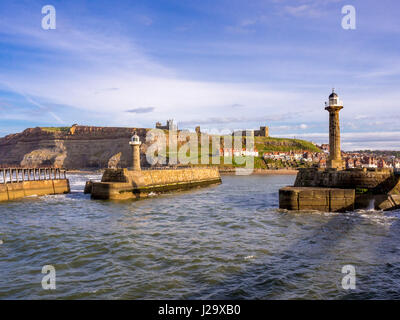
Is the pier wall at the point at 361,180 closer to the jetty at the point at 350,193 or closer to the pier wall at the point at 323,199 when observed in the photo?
the jetty at the point at 350,193

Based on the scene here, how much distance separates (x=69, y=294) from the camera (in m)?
9.02

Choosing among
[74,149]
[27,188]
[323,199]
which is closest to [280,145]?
[74,149]

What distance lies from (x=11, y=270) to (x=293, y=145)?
181 metres

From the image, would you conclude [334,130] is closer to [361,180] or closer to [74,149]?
[361,180]

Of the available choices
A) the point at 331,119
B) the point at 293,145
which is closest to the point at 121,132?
the point at 293,145

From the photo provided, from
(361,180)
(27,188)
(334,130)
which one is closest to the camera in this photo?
(361,180)

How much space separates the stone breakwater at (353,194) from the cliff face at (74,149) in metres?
108

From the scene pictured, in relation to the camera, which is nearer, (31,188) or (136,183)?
(136,183)

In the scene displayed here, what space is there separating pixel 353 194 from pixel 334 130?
315 inches

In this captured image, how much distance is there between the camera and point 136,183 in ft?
120

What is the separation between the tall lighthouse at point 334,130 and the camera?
2769 cm

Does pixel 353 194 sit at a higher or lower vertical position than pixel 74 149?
lower

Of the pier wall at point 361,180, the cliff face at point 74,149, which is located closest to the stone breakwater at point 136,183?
the pier wall at point 361,180
